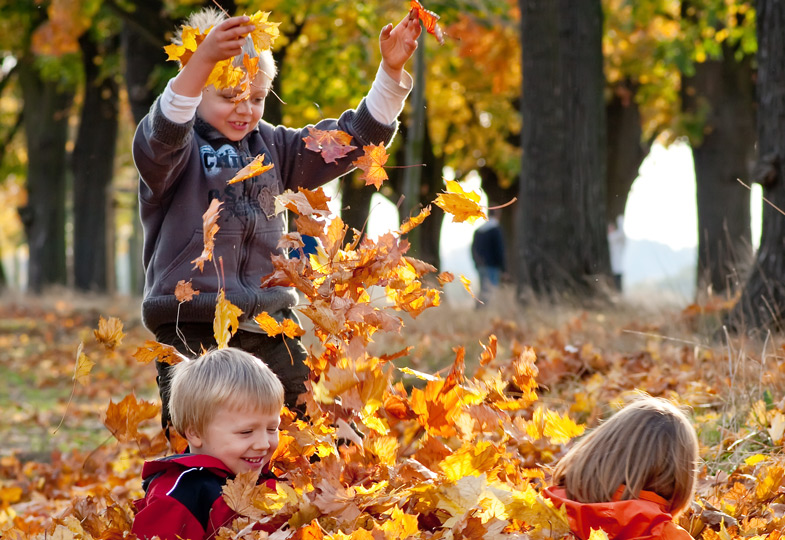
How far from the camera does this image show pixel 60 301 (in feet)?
53.1

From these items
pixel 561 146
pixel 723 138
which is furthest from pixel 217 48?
pixel 723 138

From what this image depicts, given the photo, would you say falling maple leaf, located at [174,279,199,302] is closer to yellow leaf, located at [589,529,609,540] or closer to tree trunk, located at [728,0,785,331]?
yellow leaf, located at [589,529,609,540]

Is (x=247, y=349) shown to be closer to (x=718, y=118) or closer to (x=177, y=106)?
(x=177, y=106)

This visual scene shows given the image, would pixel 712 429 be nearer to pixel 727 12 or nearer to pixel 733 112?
pixel 727 12

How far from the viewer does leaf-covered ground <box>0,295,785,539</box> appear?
229 cm

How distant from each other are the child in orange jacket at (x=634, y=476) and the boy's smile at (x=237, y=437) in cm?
82

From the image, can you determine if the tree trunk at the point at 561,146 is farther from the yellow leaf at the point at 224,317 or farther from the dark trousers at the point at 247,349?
the yellow leaf at the point at 224,317

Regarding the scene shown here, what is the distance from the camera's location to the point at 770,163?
16.5ft

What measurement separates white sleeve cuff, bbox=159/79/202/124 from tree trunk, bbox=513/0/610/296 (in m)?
6.51

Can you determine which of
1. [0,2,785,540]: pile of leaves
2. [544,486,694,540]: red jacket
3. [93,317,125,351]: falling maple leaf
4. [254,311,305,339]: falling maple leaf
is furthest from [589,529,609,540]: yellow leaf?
[93,317,125,351]: falling maple leaf

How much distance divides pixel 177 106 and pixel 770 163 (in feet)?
11.9

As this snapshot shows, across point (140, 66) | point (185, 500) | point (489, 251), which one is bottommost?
point (489, 251)

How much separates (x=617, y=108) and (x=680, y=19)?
4639mm

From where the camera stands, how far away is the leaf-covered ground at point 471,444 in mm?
2287
